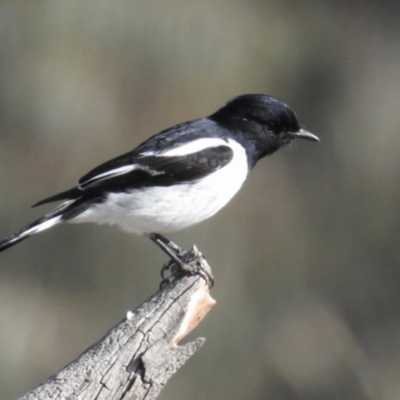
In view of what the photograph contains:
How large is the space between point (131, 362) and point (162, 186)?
2.97 feet

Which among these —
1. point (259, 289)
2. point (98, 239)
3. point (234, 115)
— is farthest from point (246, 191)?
point (234, 115)

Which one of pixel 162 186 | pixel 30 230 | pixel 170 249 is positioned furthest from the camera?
pixel 170 249

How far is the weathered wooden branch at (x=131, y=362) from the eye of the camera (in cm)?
277

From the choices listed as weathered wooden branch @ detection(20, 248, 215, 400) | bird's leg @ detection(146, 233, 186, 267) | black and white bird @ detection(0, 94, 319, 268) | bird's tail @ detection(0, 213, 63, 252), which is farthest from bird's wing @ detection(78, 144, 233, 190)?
weathered wooden branch @ detection(20, 248, 215, 400)

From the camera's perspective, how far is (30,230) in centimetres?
332

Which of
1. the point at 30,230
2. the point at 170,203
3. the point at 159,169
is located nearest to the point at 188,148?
the point at 159,169

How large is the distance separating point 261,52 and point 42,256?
2392 millimetres

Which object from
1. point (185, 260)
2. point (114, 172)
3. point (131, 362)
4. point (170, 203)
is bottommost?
point (131, 362)

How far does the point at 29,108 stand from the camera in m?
6.43

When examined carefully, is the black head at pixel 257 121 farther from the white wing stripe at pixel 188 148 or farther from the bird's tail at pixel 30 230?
the bird's tail at pixel 30 230

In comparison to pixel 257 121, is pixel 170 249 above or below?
below

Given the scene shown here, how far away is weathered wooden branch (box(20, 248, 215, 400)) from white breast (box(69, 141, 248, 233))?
0.55 m

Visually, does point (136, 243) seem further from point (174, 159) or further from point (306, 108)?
point (174, 159)

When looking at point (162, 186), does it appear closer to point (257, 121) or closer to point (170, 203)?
point (170, 203)
